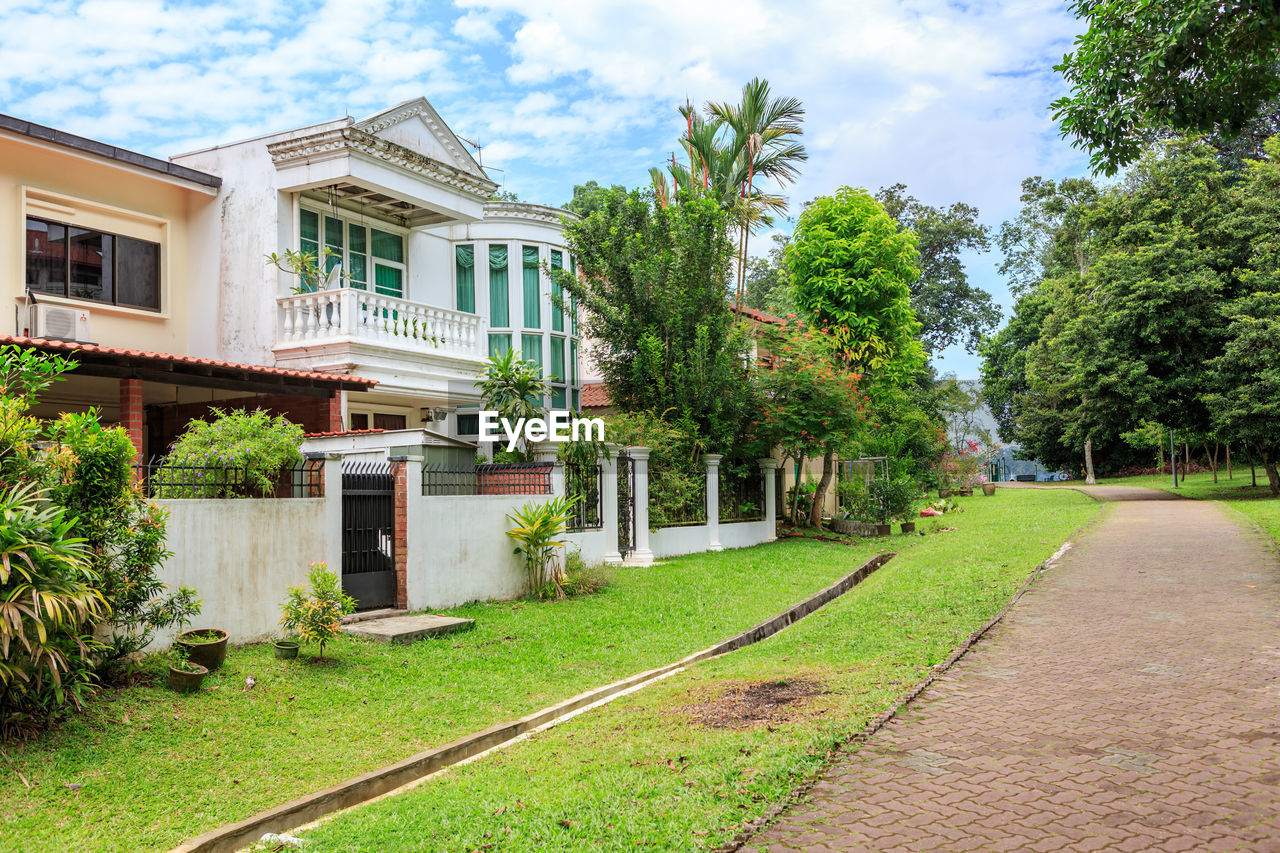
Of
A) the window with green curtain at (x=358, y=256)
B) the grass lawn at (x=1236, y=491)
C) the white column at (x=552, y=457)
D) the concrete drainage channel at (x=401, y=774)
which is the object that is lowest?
the concrete drainage channel at (x=401, y=774)

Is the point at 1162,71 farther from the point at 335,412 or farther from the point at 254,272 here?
the point at 254,272

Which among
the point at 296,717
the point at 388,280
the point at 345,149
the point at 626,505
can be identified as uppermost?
the point at 345,149

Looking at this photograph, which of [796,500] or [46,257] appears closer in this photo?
[46,257]

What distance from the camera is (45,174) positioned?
532 inches

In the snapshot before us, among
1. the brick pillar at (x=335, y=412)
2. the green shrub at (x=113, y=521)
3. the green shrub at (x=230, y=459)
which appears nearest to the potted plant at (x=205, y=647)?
the green shrub at (x=113, y=521)

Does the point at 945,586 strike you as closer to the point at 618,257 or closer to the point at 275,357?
the point at 618,257

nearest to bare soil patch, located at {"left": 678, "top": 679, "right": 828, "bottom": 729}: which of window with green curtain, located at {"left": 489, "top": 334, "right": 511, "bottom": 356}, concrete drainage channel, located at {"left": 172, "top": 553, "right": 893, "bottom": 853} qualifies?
concrete drainage channel, located at {"left": 172, "top": 553, "right": 893, "bottom": 853}

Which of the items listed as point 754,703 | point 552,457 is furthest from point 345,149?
point 754,703

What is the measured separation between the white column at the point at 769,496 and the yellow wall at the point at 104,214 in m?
12.3

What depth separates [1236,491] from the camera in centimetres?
2938

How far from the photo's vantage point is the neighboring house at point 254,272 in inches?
517

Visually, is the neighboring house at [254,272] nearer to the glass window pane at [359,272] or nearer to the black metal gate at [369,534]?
the glass window pane at [359,272]

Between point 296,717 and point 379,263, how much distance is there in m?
12.3

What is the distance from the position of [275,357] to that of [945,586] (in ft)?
37.8
